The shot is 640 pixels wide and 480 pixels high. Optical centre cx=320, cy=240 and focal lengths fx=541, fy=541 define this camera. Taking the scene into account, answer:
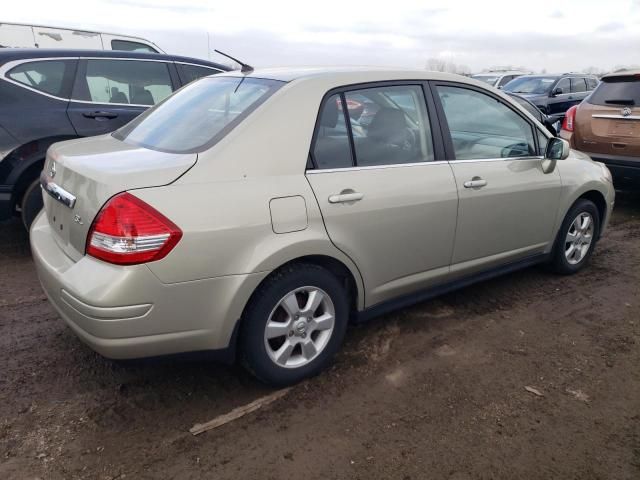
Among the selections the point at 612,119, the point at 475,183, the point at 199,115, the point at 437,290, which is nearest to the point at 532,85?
the point at 612,119

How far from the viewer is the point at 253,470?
2.28 metres

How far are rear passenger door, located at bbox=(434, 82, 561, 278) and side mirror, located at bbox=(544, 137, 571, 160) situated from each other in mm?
58

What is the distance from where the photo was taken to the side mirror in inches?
150

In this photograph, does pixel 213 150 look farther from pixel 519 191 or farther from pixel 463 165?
pixel 519 191

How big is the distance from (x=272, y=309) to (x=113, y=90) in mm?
3462

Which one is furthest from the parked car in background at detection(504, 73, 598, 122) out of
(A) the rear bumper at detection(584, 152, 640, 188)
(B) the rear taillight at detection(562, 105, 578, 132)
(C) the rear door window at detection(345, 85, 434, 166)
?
(C) the rear door window at detection(345, 85, 434, 166)

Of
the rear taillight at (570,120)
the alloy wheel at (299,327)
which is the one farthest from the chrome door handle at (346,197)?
the rear taillight at (570,120)

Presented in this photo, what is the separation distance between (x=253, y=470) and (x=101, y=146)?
188 cm

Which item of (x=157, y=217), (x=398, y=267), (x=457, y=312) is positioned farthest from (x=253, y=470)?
(x=457, y=312)

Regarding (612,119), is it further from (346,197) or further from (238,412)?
(238,412)

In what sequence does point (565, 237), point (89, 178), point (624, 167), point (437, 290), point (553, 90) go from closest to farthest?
point (89, 178) < point (437, 290) < point (565, 237) < point (624, 167) < point (553, 90)

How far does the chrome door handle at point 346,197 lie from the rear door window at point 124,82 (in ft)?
10.5

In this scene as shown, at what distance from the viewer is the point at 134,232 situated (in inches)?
88.2

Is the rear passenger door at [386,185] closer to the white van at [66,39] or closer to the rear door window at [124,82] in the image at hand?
the rear door window at [124,82]
